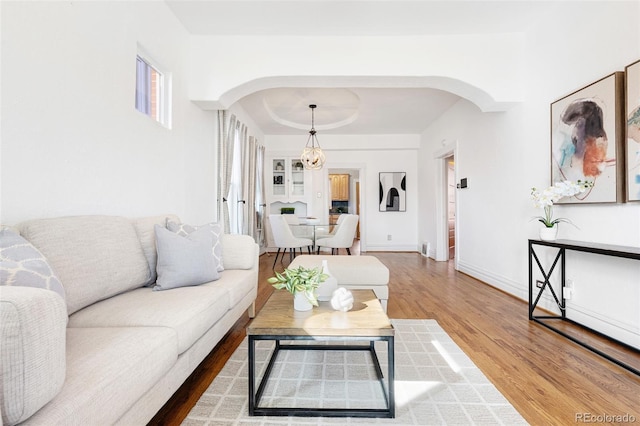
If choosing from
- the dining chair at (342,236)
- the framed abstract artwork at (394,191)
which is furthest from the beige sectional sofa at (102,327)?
the framed abstract artwork at (394,191)

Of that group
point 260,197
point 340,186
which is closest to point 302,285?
point 260,197

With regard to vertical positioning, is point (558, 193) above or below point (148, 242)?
above

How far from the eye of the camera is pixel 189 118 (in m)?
3.20

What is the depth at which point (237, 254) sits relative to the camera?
2439 mm

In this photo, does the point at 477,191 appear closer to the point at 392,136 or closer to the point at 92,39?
the point at 392,136

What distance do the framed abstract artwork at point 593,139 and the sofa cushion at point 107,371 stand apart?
9.38ft

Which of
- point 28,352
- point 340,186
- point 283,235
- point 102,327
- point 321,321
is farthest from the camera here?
point 340,186

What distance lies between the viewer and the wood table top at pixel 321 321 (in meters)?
1.31

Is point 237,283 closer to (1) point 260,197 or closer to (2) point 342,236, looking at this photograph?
(2) point 342,236

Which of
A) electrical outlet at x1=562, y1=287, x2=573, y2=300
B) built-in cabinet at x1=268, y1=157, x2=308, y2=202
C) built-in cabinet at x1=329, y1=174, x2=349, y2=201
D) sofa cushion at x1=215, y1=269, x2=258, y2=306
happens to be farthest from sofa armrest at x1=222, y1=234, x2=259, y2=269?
built-in cabinet at x1=329, y1=174, x2=349, y2=201

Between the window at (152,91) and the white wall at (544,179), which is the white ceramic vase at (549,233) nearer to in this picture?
the white wall at (544,179)

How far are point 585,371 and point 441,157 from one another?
4.23 m

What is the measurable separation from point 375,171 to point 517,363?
5227mm

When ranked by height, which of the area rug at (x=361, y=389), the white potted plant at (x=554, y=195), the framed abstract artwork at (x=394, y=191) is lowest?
the area rug at (x=361, y=389)
